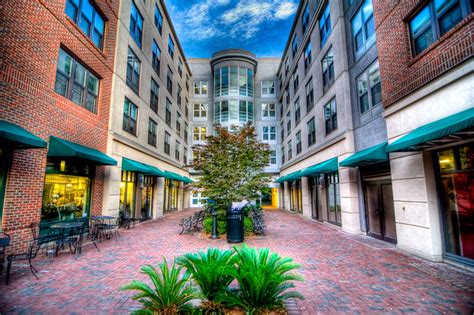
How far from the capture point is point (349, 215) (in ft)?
36.2

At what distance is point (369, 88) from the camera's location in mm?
10273

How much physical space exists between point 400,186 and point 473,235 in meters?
2.24

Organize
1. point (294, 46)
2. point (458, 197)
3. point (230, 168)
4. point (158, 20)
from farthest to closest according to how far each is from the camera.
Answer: point (294, 46), point (158, 20), point (230, 168), point (458, 197)

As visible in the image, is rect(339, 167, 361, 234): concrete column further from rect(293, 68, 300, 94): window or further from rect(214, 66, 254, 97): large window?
rect(214, 66, 254, 97): large window

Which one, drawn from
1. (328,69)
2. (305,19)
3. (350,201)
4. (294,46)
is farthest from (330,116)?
(294,46)

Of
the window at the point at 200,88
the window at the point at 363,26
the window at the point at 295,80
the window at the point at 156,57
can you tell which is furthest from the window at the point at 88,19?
the window at the point at 200,88

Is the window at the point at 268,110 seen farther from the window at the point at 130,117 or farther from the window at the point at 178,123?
the window at the point at 130,117

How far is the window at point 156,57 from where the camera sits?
57.0 ft

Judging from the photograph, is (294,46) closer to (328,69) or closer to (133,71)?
(328,69)

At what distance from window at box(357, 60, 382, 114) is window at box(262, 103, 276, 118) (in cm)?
1976

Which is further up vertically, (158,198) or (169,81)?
(169,81)

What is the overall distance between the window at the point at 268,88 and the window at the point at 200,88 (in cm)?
808

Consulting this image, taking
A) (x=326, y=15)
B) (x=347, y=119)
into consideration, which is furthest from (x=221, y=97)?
(x=347, y=119)

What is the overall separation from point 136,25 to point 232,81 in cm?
1618
